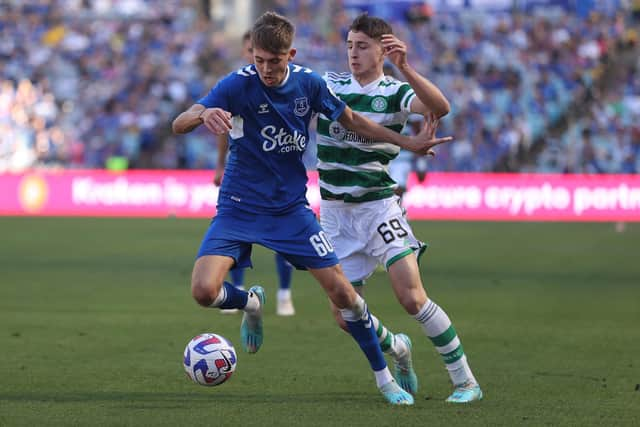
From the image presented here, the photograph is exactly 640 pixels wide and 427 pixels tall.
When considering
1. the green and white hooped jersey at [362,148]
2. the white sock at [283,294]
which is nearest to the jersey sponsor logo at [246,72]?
the green and white hooped jersey at [362,148]

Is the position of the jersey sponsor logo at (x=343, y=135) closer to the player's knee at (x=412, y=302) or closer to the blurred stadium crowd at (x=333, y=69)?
the player's knee at (x=412, y=302)

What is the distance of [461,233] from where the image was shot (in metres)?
21.9

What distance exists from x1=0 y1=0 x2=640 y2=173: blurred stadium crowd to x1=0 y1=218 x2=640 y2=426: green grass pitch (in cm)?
953

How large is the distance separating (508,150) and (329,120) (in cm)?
2056

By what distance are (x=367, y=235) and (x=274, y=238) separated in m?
0.75

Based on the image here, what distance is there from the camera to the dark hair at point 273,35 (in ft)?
21.4

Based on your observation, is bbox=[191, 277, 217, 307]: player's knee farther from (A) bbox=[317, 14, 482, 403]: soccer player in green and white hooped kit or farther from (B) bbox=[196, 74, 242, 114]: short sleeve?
(B) bbox=[196, 74, 242, 114]: short sleeve

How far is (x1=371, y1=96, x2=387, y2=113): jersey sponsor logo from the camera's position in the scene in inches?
292

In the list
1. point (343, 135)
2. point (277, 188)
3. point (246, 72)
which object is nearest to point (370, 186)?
point (343, 135)

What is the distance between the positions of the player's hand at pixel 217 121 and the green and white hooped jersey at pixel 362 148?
4.26 feet

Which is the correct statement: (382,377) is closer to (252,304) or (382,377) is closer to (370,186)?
(252,304)

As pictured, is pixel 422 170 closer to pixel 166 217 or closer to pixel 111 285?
pixel 111 285

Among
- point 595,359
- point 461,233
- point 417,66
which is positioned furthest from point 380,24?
point 417,66

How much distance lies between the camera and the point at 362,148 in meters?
7.43
